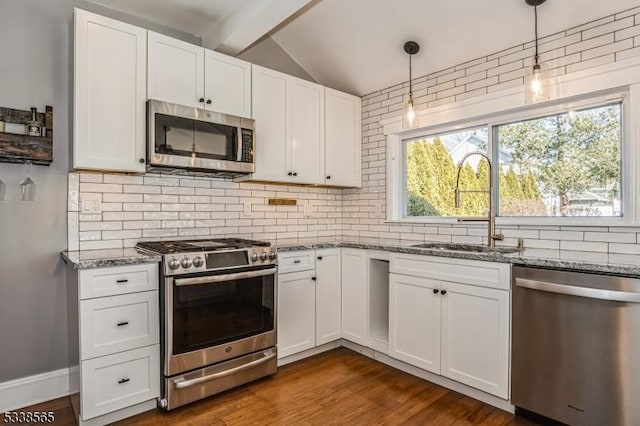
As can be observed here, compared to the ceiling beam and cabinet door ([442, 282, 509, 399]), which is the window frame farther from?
the ceiling beam

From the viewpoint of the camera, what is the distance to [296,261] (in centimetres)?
293

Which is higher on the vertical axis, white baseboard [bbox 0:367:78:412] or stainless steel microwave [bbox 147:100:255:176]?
stainless steel microwave [bbox 147:100:255:176]

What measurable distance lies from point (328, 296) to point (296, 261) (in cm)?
45

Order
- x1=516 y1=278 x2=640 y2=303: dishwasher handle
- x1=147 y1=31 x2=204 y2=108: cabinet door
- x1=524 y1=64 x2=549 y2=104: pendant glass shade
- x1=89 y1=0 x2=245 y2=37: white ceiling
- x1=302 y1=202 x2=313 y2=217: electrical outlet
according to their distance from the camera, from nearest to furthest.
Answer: x1=516 y1=278 x2=640 y2=303: dishwasher handle < x1=524 y1=64 x2=549 y2=104: pendant glass shade < x1=147 y1=31 x2=204 y2=108: cabinet door < x1=89 y1=0 x2=245 y2=37: white ceiling < x1=302 y1=202 x2=313 y2=217: electrical outlet

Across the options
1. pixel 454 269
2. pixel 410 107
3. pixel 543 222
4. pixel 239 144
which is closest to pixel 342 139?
pixel 410 107

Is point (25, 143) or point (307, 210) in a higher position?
point (25, 143)

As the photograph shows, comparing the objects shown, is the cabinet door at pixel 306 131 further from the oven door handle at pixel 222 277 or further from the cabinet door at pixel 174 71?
the oven door handle at pixel 222 277

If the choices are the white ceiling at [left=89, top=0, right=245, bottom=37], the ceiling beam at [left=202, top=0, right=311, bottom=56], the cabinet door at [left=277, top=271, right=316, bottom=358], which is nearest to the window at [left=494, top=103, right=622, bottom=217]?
the cabinet door at [left=277, top=271, right=316, bottom=358]

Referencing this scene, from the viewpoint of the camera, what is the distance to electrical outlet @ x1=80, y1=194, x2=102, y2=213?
2.47 metres

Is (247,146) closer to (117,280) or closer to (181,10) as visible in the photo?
(181,10)

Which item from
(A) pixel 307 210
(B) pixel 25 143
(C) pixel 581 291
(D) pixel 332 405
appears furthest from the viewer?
(A) pixel 307 210

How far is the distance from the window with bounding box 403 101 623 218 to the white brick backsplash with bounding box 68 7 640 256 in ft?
0.66

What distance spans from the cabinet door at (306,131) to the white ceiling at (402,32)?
15.7 inches

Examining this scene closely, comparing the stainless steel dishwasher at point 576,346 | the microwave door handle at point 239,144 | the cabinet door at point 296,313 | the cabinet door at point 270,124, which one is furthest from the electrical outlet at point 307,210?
the stainless steel dishwasher at point 576,346
